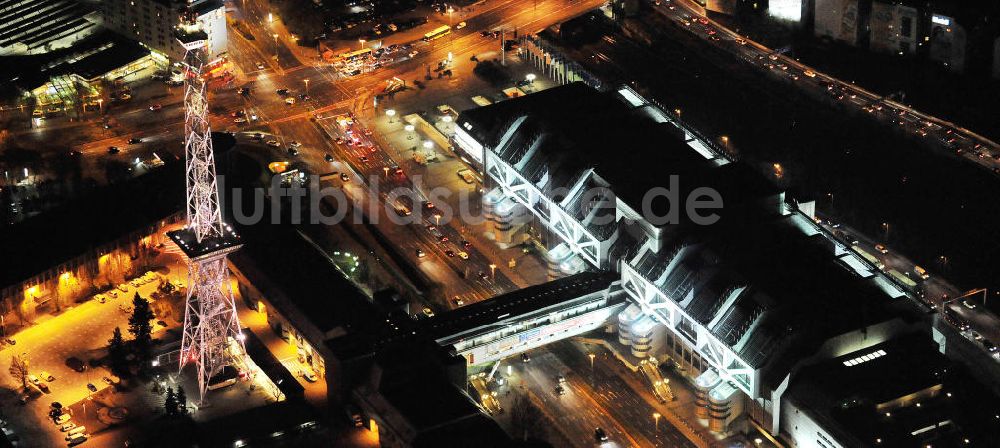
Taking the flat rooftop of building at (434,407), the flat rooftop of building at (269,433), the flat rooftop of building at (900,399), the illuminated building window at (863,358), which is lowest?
the flat rooftop of building at (269,433)

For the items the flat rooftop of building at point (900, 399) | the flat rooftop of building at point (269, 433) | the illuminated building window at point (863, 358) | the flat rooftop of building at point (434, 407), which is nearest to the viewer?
the flat rooftop of building at point (900, 399)

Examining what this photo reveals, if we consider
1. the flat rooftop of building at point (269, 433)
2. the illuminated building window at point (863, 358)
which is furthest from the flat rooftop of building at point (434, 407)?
the illuminated building window at point (863, 358)

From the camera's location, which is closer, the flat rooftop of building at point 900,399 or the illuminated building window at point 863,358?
the flat rooftop of building at point 900,399

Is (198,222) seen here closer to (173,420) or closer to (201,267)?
(201,267)

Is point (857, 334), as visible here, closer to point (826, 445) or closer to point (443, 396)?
point (826, 445)

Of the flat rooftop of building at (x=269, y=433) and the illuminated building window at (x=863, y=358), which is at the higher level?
the illuminated building window at (x=863, y=358)

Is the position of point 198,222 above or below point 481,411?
above

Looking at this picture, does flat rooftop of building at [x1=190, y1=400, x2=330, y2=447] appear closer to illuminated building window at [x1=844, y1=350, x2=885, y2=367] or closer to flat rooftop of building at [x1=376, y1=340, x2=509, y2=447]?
flat rooftop of building at [x1=376, y1=340, x2=509, y2=447]

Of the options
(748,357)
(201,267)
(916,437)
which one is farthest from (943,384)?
(201,267)

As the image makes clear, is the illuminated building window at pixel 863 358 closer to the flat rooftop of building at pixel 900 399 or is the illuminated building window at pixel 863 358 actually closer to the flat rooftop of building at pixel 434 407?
the flat rooftop of building at pixel 900 399
